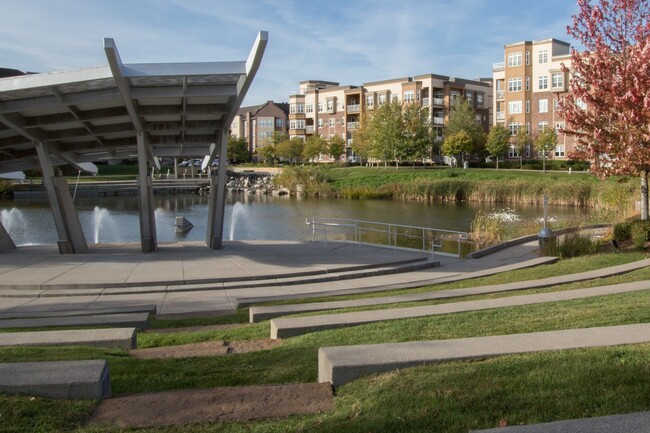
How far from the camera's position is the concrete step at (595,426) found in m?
4.19

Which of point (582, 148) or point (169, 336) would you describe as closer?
point (169, 336)

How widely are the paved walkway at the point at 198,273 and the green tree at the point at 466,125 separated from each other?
54346 millimetres

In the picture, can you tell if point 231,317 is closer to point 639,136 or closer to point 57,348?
point 57,348

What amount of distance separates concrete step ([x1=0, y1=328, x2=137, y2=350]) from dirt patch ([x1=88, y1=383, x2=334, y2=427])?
2468 millimetres

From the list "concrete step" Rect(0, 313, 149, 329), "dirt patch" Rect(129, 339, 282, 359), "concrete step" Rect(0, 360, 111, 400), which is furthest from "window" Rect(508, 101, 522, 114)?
"concrete step" Rect(0, 360, 111, 400)

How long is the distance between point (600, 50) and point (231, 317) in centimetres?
1453

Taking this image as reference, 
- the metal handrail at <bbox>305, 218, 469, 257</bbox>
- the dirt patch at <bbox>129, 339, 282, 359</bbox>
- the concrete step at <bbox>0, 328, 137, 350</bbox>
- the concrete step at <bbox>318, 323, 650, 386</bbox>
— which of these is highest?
the concrete step at <bbox>318, 323, 650, 386</bbox>

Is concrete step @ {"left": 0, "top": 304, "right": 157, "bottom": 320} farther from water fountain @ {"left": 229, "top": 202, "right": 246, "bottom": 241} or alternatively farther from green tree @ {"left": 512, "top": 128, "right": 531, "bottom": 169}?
green tree @ {"left": 512, "top": 128, "right": 531, "bottom": 169}

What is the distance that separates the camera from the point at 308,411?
17.2ft

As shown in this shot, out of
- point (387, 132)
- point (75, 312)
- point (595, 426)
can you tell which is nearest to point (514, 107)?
point (387, 132)

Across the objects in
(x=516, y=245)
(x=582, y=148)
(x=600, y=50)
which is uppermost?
(x=600, y=50)

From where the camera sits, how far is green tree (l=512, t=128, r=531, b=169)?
228 feet

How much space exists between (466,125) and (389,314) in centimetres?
6792

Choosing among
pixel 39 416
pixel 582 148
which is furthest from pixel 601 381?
pixel 582 148
